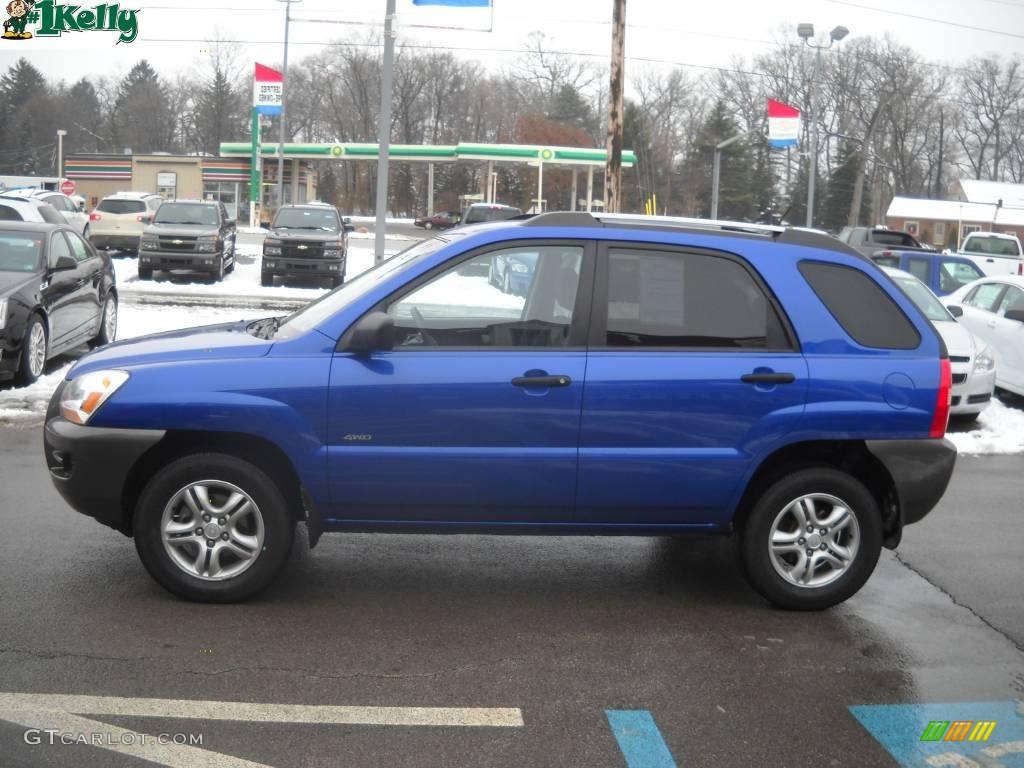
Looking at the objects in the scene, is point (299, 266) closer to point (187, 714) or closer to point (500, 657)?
point (500, 657)

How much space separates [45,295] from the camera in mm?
11602

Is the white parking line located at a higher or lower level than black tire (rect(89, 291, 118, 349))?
lower

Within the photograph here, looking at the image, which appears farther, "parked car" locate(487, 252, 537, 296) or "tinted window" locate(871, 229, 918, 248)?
"tinted window" locate(871, 229, 918, 248)

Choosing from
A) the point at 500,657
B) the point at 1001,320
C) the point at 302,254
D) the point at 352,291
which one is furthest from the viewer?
the point at 302,254

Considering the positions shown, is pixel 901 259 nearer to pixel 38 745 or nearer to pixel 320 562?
pixel 320 562

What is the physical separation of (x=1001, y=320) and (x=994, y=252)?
21416 mm

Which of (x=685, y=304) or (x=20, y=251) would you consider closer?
(x=685, y=304)

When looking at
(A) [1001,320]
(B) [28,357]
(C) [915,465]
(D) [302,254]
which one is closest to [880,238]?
(D) [302,254]

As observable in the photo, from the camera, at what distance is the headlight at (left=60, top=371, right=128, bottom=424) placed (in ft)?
17.4

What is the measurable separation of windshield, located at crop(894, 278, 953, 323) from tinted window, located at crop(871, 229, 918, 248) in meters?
16.4

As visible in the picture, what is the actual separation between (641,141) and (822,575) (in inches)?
3012

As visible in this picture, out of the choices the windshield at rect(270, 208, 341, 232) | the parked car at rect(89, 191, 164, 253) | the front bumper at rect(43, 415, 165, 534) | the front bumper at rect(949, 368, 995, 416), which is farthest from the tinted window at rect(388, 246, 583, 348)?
the parked car at rect(89, 191, 164, 253)

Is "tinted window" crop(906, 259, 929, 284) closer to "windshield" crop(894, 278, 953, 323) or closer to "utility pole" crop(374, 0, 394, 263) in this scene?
"windshield" crop(894, 278, 953, 323)

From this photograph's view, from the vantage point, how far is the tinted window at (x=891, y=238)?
29.9 meters
